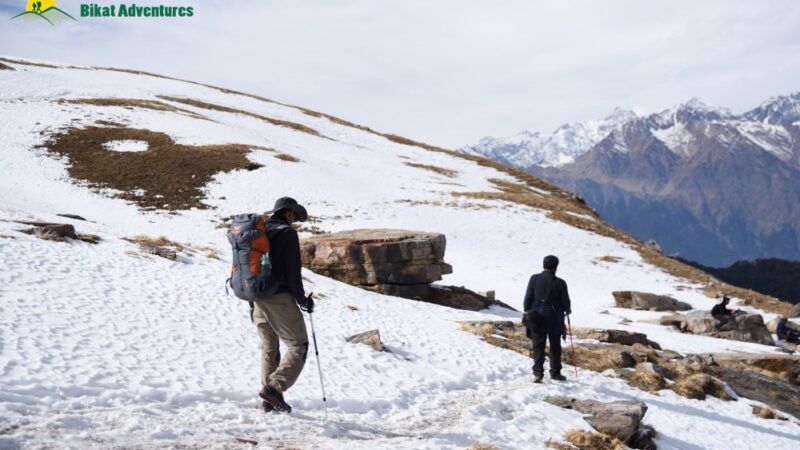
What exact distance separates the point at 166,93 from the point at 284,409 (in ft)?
253

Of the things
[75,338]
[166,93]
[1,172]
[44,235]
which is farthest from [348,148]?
[75,338]

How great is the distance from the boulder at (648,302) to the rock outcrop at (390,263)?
9.72m

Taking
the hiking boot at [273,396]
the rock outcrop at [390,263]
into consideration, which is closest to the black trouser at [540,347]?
the hiking boot at [273,396]

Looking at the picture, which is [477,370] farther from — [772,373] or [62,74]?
[62,74]

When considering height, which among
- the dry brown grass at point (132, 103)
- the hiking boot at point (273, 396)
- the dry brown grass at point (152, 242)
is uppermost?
the dry brown grass at point (132, 103)

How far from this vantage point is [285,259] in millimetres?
7891

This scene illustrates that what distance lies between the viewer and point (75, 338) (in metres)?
9.96

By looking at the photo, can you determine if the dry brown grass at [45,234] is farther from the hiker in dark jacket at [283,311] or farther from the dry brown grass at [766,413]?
the dry brown grass at [766,413]

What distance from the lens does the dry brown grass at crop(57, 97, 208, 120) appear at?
196ft

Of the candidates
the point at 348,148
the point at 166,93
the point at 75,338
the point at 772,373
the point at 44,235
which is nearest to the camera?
the point at 75,338

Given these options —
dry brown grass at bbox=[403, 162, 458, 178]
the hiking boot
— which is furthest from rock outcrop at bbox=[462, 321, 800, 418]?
dry brown grass at bbox=[403, 162, 458, 178]

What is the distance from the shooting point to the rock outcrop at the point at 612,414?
10.0 meters

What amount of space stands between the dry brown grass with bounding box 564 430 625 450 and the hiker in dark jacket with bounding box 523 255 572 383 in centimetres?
324

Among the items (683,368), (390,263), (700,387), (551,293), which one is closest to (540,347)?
(551,293)
